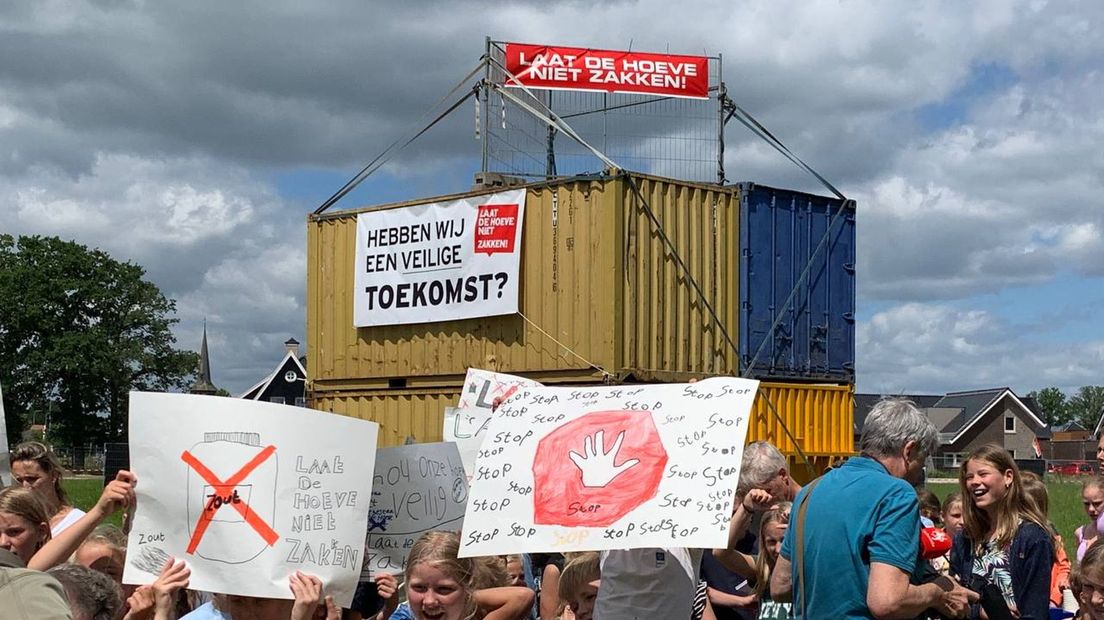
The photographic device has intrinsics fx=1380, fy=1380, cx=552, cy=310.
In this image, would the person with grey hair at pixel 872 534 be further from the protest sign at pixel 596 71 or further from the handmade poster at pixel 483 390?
the protest sign at pixel 596 71

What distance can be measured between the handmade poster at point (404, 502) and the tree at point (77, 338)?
66.3m

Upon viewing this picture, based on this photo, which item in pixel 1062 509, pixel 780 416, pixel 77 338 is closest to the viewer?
pixel 780 416

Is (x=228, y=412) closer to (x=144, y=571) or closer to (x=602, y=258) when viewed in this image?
(x=144, y=571)

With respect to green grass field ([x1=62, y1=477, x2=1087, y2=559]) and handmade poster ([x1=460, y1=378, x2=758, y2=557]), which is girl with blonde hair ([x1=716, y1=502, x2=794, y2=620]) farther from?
green grass field ([x1=62, y1=477, x2=1087, y2=559])

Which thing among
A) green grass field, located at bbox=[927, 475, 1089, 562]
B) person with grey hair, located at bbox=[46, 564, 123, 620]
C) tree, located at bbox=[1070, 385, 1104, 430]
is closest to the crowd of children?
person with grey hair, located at bbox=[46, 564, 123, 620]

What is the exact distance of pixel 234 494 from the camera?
14.4 feet

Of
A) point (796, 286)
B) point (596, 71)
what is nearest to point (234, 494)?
point (796, 286)

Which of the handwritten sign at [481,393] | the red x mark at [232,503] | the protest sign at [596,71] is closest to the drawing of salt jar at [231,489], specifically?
the red x mark at [232,503]

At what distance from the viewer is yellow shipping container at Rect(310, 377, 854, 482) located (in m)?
15.4

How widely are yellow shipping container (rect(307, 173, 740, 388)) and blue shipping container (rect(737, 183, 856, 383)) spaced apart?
0.69ft

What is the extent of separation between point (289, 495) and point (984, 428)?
84885 millimetres

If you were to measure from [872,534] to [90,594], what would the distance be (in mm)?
2353

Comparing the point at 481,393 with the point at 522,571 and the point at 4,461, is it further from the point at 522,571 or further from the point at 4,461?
the point at 4,461

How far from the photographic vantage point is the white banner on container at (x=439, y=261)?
51.9 feet
